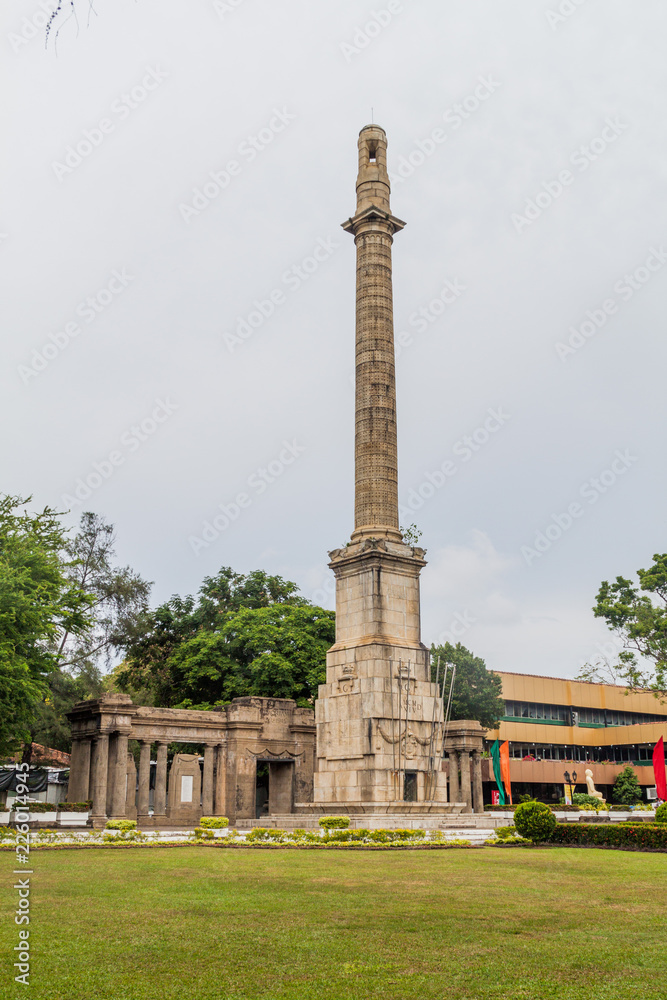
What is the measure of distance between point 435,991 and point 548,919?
174 inches

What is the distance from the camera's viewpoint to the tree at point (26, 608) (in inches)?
1166

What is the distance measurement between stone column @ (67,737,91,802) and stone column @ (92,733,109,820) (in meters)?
1.64

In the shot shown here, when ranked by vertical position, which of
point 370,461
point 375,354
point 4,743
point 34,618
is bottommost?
point 4,743

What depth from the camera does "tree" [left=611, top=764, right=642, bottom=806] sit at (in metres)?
69.2

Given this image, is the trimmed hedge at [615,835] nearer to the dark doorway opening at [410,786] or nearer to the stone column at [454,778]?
the dark doorway opening at [410,786]

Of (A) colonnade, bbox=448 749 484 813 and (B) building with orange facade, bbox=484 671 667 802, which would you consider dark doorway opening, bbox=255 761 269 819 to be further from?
(B) building with orange facade, bbox=484 671 667 802

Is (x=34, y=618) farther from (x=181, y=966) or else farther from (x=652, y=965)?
(x=652, y=965)

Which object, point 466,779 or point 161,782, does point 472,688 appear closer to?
point 466,779

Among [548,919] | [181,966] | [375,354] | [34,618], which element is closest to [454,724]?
[375,354]

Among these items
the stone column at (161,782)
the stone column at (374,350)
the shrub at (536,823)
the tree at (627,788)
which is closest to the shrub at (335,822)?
the shrub at (536,823)

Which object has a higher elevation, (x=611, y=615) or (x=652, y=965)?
(x=611, y=615)

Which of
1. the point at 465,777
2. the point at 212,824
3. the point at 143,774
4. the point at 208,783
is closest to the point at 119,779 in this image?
the point at 143,774

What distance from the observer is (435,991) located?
830 centimetres

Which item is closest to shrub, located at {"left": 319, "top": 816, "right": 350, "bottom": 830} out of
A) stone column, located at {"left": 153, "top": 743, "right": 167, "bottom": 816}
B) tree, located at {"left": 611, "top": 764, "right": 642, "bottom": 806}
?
stone column, located at {"left": 153, "top": 743, "right": 167, "bottom": 816}
